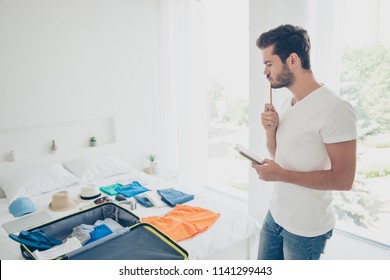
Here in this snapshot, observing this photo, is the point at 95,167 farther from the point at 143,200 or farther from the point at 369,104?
the point at 369,104

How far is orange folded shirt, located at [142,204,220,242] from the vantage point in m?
1.92

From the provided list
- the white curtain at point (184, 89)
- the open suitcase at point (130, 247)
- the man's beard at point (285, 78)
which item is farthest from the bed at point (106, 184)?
the man's beard at point (285, 78)

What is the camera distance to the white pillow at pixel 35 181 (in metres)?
2.62

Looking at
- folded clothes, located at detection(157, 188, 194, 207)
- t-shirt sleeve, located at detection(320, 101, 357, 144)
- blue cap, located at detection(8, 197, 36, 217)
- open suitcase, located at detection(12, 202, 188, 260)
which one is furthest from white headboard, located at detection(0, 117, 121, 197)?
t-shirt sleeve, located at detection(320, 101, 357, 144)

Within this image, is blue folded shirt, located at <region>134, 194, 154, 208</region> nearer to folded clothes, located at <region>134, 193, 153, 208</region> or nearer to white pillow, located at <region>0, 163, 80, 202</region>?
folded clothes, located at <region>134, 193, 153, 208</region>

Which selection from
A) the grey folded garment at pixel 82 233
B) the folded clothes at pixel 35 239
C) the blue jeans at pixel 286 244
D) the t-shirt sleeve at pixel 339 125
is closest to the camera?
the t-shirt sleeve at pixel 339 125

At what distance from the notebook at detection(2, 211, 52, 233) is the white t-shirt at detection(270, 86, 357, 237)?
64.4 inches

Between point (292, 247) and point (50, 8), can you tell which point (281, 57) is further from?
point (50, 8)

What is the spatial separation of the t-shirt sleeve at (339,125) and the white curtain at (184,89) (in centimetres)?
248

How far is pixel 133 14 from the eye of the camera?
3.56 meters

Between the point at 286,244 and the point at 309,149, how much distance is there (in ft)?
1.46

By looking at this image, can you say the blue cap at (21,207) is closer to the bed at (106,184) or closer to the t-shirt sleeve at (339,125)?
the bed at (106,184)

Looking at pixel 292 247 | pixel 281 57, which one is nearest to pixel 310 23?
pixel 281 57

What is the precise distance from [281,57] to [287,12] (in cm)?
121
